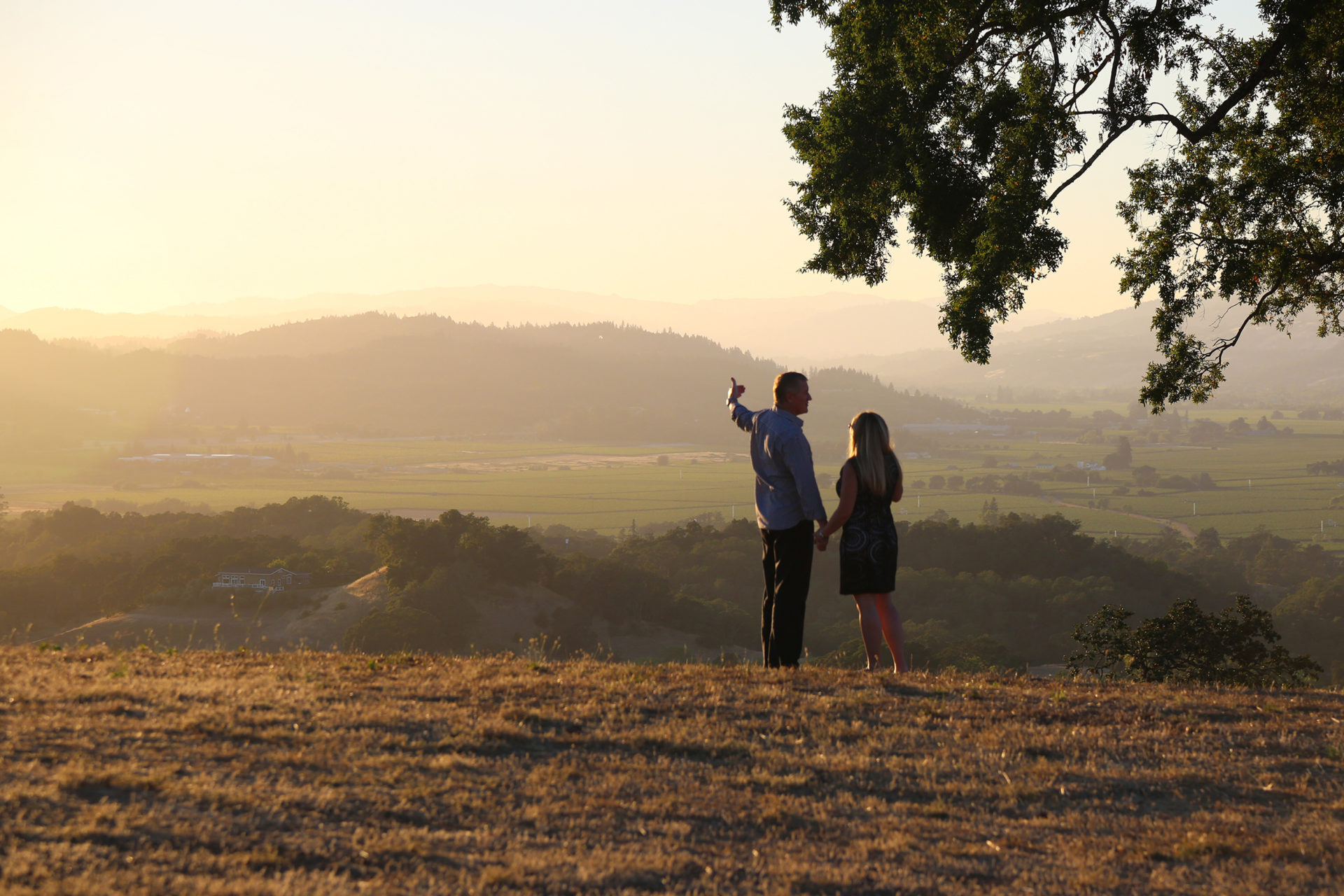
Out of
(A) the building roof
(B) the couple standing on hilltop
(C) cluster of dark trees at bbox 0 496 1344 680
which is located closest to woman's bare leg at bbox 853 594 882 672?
(B) the couple standing on hilltop

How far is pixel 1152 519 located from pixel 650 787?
119454 millimetres

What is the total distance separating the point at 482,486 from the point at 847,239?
421 ft

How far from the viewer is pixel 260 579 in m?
48.7

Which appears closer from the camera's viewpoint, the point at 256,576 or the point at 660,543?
the point at 256,576

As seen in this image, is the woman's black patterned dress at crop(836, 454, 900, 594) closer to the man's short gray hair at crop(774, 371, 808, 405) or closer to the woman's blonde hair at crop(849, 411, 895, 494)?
the woman's blonde hair at crop(849, 411, 895, 494)

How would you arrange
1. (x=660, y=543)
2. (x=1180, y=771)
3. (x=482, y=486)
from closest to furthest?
(x=1180, y=771), (x=660, y=543), (x=482, y=486)

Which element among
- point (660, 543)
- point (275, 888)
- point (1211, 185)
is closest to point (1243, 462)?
point (660, 543)

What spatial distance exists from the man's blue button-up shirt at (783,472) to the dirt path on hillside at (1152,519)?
3952 inches

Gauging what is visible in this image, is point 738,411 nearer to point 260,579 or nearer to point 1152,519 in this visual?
point 260,579

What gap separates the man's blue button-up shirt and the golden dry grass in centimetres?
132

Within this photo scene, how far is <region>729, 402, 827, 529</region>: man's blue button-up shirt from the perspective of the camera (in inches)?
309

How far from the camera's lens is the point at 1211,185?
42.0 feet

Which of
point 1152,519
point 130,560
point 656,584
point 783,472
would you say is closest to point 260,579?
point 130,560

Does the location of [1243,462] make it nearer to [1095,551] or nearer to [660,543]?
[1095,551]
